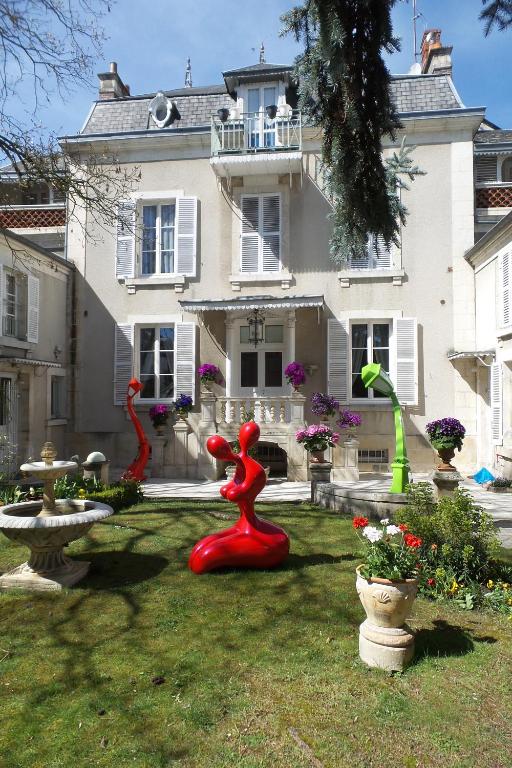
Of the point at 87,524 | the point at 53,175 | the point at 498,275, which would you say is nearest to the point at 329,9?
the point at 53,175

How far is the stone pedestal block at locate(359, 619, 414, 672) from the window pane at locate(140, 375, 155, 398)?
35.2 ft

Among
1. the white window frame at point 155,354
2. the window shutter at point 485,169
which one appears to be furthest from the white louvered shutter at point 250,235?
the window shutter at point 485,169

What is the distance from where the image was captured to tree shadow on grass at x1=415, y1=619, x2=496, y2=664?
3643mm

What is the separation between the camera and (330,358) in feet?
41.9

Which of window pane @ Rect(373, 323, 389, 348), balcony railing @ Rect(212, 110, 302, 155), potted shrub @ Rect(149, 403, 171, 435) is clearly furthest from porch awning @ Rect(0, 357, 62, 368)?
window pane @ Rect(373, 323, 389, 348)

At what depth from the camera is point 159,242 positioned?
13781mm

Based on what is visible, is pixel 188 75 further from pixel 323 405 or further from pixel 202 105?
pixel 323 405

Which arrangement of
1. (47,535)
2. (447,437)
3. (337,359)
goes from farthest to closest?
(337,359), (447,437), (47,535)

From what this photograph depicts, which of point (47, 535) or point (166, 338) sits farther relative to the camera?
point (166, 338)

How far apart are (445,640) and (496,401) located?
817 cm

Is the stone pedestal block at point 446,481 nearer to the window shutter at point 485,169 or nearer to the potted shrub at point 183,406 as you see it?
the potted shrub at point 183,406

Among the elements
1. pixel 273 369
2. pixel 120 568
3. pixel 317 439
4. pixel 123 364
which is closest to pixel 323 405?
pixel 317 439

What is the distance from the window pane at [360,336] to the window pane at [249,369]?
2.51 m

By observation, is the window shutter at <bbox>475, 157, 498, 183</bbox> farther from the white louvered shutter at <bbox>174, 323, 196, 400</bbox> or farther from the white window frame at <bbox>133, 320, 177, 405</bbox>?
the white window frame at <bbox>133, 320, 177, 405</bbox>
